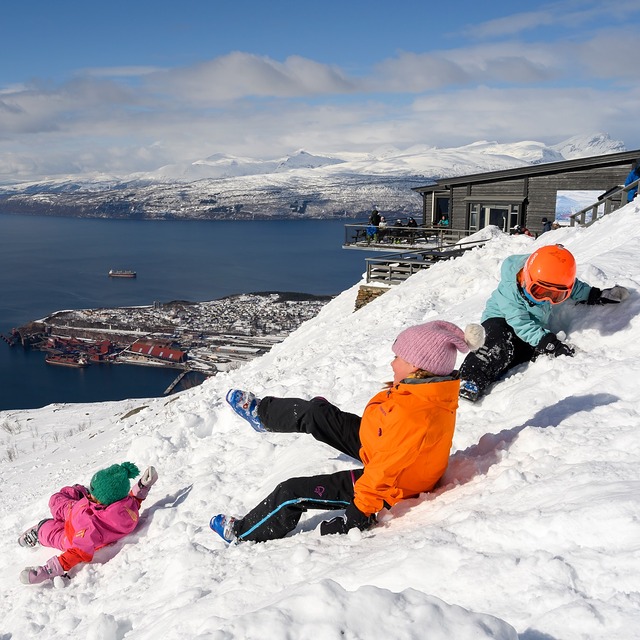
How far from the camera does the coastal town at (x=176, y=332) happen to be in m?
55.5

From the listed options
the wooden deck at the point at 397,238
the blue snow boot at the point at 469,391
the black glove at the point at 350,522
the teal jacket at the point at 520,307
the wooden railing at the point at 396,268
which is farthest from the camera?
the wooden deck at the point at 397,238

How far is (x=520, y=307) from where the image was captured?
4520 mm

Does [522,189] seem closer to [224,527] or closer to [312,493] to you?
[312,493]

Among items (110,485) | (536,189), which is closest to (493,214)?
(536,189)

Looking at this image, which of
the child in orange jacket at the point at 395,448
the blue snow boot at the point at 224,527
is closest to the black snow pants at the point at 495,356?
the child in orange jacket at the point at 395,448

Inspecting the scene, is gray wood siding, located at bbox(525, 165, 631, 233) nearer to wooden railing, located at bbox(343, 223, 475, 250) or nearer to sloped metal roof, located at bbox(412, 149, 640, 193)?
sloped metal roof, located at bbox(412, 149, 640, 193)

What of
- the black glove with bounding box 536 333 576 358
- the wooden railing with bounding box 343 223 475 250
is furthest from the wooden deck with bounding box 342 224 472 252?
the black glove with bounding box 536 333 576 358

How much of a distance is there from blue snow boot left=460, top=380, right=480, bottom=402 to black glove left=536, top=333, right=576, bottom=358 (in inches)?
24.5

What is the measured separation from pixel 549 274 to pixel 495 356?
750 millimetres

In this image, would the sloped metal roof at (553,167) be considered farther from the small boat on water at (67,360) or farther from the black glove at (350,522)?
the small boat on water at (67,360)

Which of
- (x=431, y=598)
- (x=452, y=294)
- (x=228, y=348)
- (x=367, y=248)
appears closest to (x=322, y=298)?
(x=228, y=348)

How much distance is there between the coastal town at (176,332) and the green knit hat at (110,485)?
4749cm

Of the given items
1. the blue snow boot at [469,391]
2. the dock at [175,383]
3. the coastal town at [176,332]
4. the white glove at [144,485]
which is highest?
the blue snow boot at [469,391]

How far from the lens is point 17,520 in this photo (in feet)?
16.3
